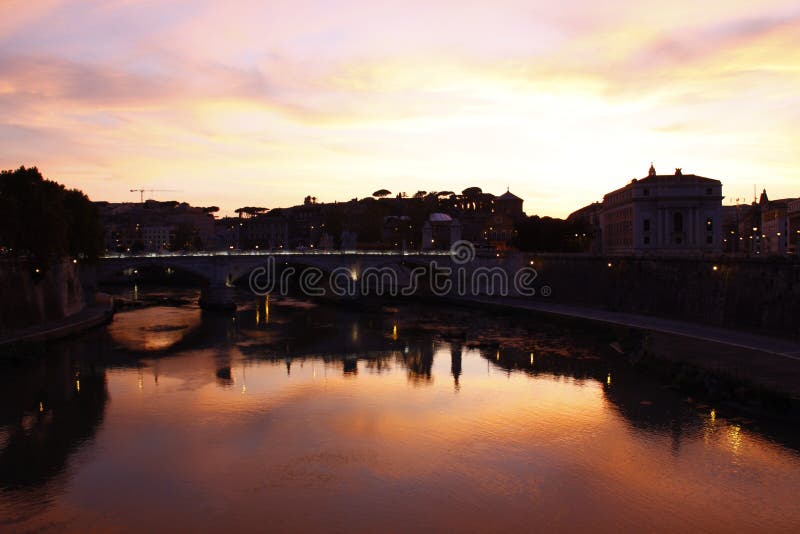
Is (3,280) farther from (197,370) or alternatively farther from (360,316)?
(360,316)

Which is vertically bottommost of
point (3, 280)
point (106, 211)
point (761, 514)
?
point (761, 514)

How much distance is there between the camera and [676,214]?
176 ft

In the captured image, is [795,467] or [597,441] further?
[597,441]

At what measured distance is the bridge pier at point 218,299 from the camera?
4277 cm

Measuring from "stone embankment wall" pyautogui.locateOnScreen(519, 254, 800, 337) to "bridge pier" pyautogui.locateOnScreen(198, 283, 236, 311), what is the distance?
20659 mm

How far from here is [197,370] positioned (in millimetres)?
24094

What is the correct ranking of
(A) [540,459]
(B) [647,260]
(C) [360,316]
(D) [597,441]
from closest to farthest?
(A) [540,459], (D) [597,441], (B) [647,260], (C) [360,316]

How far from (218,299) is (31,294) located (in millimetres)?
14525

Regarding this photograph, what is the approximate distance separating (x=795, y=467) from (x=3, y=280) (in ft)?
89.4

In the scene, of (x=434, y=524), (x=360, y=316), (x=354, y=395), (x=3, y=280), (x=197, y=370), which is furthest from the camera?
(x=360, y=316)

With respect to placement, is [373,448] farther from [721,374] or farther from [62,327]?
[62,327]

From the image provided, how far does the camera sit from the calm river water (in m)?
12.2

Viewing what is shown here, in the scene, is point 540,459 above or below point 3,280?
below

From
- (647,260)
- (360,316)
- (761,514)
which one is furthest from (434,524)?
(360,316)
